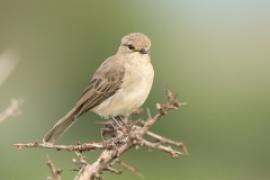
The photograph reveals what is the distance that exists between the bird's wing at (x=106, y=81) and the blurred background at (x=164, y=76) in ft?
27.7

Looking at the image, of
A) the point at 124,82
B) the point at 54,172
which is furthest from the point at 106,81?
the point at 54,172

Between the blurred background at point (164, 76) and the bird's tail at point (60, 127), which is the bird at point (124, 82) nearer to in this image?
the bird's tail at point (60, 127)

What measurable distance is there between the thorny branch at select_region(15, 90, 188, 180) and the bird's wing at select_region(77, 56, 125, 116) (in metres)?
3.39

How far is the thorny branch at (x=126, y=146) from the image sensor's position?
4.87 metres

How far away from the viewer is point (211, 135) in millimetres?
27719

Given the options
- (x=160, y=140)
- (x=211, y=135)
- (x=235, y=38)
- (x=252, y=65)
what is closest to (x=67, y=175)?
(x=211, y=135)

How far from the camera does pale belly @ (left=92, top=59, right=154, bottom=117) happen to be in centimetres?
904

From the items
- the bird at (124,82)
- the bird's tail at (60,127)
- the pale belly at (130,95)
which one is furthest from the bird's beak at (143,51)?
the bird's tail at (60,127)

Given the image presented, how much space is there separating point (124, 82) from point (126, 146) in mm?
4361

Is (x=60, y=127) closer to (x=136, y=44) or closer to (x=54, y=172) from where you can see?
(x=136, y=44)

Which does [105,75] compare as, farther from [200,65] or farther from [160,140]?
[200,65]

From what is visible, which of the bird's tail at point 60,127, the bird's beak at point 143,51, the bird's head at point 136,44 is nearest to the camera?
the bird's tail at point 60,127

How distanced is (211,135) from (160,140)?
2293 centimetres

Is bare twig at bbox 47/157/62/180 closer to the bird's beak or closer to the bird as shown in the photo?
the bird
